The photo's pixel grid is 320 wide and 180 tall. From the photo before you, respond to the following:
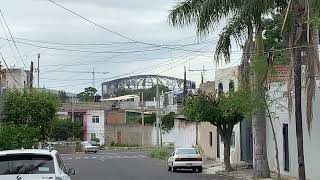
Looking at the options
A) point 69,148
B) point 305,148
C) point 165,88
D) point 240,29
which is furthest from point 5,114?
point 165,88

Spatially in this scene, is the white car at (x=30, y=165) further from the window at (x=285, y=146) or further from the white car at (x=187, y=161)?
the white car at (x=187, y=161)

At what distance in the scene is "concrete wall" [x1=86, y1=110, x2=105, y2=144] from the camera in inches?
4488

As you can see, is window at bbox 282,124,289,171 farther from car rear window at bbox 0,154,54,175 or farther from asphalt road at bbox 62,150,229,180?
car rear window at bbox 0,154,54,175

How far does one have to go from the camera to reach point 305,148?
30.0 metres

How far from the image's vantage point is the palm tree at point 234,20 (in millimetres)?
27484

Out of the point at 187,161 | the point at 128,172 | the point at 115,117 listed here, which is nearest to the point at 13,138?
the point at 128,172

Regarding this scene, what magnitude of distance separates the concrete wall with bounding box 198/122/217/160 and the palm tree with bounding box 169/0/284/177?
2226cm

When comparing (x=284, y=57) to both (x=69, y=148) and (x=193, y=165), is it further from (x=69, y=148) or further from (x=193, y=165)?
(x=69, y=148)

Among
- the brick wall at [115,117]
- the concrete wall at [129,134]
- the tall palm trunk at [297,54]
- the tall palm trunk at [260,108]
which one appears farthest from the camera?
the brick wall at [115,117]

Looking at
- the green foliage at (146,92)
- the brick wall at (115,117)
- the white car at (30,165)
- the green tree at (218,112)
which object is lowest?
the white car at (30,165)

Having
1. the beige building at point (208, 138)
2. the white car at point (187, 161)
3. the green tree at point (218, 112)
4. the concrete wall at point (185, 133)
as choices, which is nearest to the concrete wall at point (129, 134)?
the concrete wall at point (185, 133)

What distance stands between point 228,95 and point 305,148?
7241mm

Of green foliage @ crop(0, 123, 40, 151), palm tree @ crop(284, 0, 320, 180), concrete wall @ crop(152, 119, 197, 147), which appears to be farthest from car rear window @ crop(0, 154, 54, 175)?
concrete wall @ crop(152, 119, 197, 147)

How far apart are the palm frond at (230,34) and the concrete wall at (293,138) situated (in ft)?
9.77
